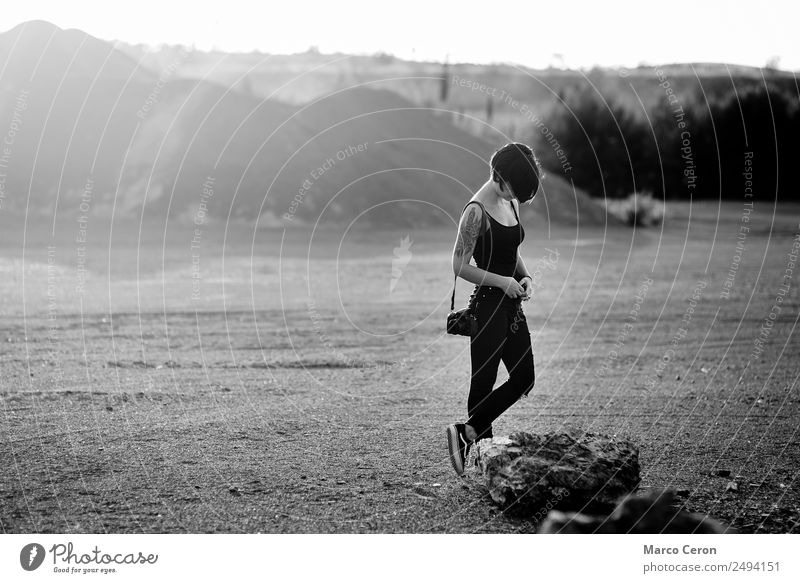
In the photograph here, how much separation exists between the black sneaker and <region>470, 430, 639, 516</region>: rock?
0.78 ft

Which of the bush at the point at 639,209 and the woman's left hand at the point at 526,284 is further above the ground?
the woman's left hand at the point at 526,284

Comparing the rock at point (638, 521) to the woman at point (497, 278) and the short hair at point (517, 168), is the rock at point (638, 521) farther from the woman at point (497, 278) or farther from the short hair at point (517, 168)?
the short hair at point (517, 168)

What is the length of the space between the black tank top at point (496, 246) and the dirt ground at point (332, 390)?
153 cm

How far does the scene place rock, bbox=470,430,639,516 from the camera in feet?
17.2

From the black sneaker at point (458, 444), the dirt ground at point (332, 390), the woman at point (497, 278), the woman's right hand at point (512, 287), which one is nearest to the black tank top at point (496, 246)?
the woman at point (497, 278)

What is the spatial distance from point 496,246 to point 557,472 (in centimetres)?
145

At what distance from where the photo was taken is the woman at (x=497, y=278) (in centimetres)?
531

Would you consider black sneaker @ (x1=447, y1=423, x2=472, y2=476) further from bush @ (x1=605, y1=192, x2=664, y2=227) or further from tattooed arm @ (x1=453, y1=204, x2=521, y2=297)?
bush @ (x1=605, y1=192, x2=664, y2=227)

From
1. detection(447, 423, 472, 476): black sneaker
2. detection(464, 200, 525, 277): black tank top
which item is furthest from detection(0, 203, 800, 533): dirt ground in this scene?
detection(464, 200, 525, 277): black tank top

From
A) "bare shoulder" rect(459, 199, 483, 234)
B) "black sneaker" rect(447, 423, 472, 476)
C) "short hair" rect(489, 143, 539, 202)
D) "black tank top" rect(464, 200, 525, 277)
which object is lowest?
"black sneaker" rect(447, 423, 472, 476)

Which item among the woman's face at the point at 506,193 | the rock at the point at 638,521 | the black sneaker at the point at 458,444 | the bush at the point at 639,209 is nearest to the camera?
the rock at the point at 638,521

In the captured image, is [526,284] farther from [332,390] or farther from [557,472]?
[332,390]

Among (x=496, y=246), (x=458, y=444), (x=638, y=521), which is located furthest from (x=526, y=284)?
(x=638, y=521)
